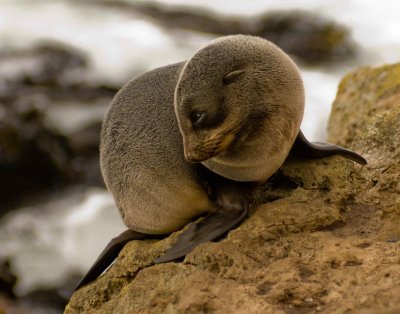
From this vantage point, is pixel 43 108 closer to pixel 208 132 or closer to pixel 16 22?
pixel 16 22

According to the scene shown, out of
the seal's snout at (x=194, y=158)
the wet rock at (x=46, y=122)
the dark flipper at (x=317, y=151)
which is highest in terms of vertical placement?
the seal's snout at (x=194, y=158)

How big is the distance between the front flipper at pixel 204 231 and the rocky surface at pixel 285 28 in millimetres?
6731

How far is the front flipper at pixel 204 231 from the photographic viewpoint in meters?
3.44

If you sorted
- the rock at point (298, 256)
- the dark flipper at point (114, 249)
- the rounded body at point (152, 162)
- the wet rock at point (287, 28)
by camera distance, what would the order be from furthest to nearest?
1. the wet rock at point (287, 28)
2. the dark flipper at point (114, 249)
3. the rounded body at point (152, 162)
4. the rock at point (298, 256)

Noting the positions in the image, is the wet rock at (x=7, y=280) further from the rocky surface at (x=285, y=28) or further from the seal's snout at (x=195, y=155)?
the seal's snout at (x=195, y=155)

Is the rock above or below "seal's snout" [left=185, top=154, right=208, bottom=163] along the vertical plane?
below

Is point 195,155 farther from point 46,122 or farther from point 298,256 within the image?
point 46,122

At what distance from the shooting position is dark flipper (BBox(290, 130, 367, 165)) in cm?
380

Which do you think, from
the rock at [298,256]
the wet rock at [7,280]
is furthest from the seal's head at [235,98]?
the wet rock at [7,280]

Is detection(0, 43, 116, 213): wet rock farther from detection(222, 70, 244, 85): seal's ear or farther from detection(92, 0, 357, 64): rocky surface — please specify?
detection(222, 70, 244, 85): seal's ear

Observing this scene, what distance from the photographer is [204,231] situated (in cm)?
354

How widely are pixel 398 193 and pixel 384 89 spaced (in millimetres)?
1416

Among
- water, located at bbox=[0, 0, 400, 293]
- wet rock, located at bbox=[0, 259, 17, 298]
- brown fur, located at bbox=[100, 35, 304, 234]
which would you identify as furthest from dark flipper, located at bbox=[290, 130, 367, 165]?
water, located at bbox=[0, 0, 400, 293]

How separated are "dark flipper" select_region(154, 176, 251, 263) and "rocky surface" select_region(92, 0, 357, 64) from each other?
660 centimetres
